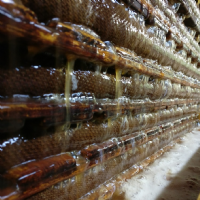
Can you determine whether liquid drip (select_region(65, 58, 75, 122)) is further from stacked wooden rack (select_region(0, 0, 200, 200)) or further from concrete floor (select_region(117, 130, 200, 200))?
concrete floor (select_region(117, 130, 200, 200))

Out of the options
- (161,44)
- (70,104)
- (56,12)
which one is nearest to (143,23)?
(161,44)

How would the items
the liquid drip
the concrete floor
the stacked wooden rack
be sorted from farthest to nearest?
the concrete floor → the liquid drip → the stacked wooden rack

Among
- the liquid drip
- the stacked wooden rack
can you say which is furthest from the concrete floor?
the liquid drip

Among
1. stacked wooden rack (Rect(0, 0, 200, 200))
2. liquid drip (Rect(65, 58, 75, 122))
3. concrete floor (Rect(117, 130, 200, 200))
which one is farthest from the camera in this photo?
concrete floor (Rect(117, 130, 200, 200))

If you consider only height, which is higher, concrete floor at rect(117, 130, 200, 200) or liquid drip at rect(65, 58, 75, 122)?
liquid drip at rect(65, 58, 75, 122)

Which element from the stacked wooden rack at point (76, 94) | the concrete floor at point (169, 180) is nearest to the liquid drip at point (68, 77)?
the stacked wooden rack at point (76, 94)

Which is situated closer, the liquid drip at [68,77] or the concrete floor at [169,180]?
the liquid drip at [68,77]

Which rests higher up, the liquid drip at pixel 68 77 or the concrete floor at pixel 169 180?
the liquid drip at pixel 68 77

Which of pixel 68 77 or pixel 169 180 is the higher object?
pixel 68 77

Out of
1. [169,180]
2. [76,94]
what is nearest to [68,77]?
[76,94]

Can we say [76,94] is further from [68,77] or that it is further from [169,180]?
[169,180]

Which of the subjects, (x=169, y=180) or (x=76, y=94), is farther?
(x=169, y=180)

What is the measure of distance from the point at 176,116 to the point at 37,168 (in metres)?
1.88

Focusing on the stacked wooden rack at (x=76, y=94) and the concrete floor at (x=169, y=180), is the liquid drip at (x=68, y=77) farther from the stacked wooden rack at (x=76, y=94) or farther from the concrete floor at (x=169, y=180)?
the concrete floor at (x=169, y=180)
